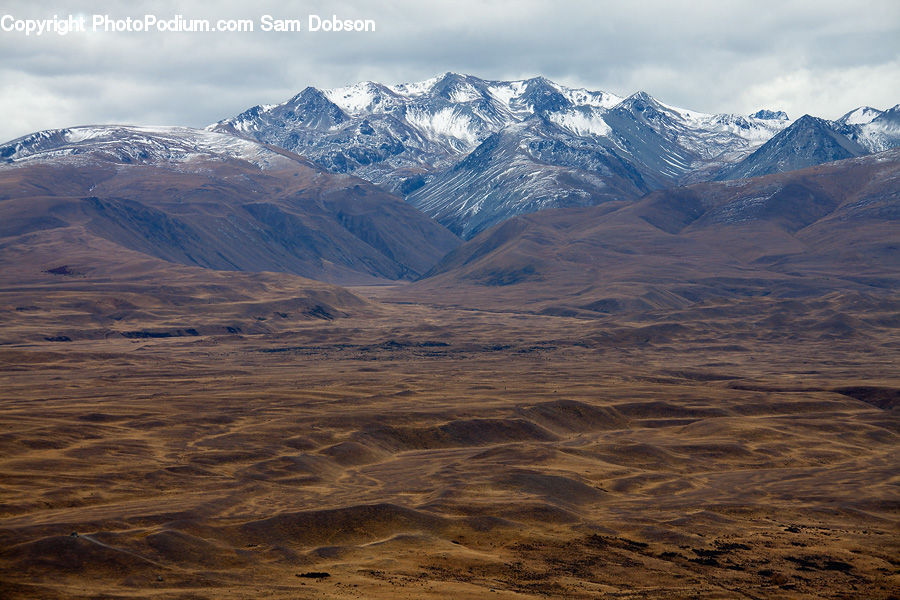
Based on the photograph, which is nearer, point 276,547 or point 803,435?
point 276,547

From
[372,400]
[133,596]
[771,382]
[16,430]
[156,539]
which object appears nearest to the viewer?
[133,596]

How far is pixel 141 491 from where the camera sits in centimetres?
10075

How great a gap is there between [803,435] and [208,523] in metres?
85.7

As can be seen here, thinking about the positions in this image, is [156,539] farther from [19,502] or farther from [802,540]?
[802,540]

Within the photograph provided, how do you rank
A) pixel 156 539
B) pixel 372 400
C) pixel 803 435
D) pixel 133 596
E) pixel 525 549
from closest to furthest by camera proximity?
pixel 133 596, pixel 156 539, pixel 525 549, pixel 803 435, pixel 372 400

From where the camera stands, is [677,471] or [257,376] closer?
[677,471]

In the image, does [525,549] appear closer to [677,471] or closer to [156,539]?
[156,539]

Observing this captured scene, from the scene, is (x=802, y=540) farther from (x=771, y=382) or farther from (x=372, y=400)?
(x=771, y=382)

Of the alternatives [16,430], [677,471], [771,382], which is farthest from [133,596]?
[771,382]

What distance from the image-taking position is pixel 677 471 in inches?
4751

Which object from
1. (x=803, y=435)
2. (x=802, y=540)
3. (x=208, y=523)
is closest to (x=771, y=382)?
(x=803, y=435)

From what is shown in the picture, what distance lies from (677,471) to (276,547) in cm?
5614

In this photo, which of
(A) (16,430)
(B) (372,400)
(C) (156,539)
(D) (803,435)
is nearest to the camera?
(C) (156,539)

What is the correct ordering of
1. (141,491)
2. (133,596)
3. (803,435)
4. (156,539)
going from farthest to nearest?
(803,435) → (141,491) → (156,539) → (133,596)
